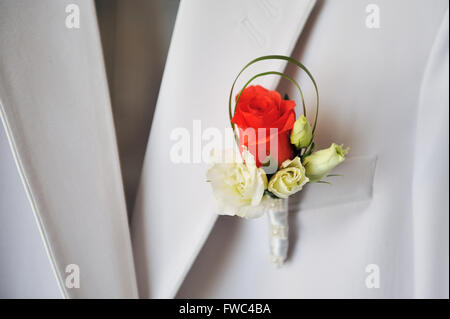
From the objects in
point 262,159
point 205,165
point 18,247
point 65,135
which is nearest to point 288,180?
point 262,159

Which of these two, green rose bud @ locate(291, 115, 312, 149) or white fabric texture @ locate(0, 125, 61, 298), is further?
white fabric texture @ locate(0, 125, 61, 298)

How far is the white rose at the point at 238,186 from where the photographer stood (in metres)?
0.34

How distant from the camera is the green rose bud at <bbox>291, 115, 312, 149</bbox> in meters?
0.35

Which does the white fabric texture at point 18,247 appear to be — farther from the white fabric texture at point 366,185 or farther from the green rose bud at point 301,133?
the green rose bud at point 301,133

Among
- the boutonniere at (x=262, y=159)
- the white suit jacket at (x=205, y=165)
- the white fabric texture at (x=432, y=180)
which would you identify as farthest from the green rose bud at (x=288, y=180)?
the white fabric texture at (x=432, y=180)

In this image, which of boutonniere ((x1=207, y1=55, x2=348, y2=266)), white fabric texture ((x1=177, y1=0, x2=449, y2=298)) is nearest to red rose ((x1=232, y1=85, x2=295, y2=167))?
boutonniere ((x1=207, y1=55, x2=348, y2=266))

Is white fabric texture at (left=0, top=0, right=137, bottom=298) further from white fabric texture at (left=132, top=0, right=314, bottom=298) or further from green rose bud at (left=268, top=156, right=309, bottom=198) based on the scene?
green rose bud at (left=268, top=156, right=309, bottom=198)

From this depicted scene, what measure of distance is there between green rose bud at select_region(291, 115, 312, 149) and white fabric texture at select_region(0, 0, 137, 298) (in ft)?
0.74

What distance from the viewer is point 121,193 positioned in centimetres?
45

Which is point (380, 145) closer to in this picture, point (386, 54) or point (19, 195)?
point (386, 54)

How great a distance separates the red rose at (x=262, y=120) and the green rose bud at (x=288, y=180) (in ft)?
0.06

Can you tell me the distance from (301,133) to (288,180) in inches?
2.1

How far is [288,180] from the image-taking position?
345 millimetres
